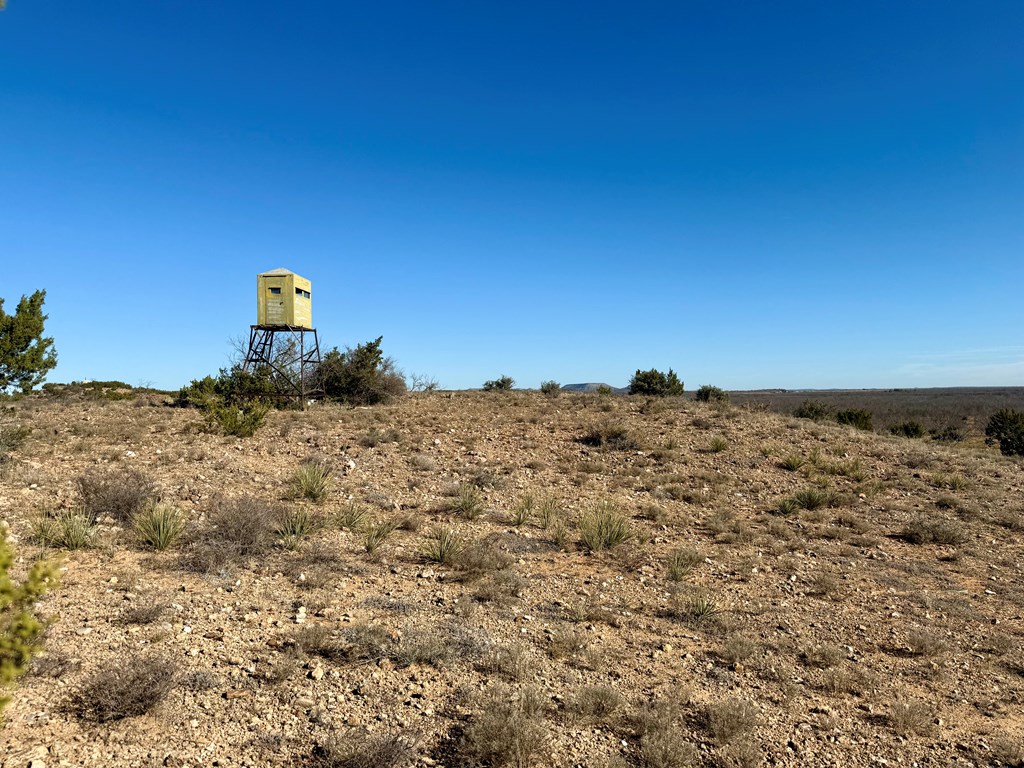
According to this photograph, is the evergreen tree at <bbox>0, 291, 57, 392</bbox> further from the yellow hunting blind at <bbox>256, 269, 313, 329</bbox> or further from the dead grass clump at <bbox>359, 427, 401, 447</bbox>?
the dead grass clump at <bbox>359, 427, 401, 447</bbox>

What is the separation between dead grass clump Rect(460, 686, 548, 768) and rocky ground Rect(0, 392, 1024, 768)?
2cm

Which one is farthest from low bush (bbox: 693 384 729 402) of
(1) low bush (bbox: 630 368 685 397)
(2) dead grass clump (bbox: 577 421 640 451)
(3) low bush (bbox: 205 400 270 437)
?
(3) low bush (bbox: 205 400 270 437)

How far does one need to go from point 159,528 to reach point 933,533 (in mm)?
11824

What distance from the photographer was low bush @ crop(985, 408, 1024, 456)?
26.1 m

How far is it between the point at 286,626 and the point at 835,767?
15.0 ft

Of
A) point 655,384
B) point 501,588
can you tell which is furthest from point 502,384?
point 501,588

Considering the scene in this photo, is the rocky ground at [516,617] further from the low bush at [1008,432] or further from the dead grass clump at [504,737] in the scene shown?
the low bush at [1008,432]

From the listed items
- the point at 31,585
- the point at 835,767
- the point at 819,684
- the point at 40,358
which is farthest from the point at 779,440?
the point at 40,358

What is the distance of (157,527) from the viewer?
7270 mm

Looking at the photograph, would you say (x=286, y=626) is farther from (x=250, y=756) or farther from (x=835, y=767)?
(x=835, y=767)

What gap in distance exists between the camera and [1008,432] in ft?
96.9

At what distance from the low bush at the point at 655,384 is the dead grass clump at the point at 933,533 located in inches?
672

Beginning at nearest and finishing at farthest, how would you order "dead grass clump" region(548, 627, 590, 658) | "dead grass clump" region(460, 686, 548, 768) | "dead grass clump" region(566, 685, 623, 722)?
"dead grass clump" region(460, 686, 548, 768) < "dead grass clump" region(566, 685, 623, 722) < "dead grass clump" region(548, 627, 590, 658)

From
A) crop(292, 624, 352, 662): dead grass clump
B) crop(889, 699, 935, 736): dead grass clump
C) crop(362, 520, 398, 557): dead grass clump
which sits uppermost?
crop(362, 520, 398, 557): dead grass clump
